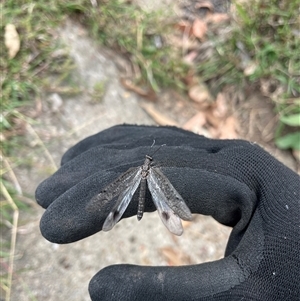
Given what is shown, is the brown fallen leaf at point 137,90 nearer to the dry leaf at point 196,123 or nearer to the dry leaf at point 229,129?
the dry leaf at point 196,123

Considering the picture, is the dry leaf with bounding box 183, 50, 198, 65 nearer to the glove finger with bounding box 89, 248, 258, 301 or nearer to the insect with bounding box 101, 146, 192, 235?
the insect with bounding box 101, 146, 192, 235

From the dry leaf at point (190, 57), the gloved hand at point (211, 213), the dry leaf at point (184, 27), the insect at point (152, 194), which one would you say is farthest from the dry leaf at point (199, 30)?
the insect at point (152, 194)

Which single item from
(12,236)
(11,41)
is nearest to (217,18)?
(11,41)

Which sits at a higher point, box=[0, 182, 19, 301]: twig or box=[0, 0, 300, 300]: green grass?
box=[0, 0, 300, 300]: green grass

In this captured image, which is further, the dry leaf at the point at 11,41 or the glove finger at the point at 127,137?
the dry leaf at the point at 11,41

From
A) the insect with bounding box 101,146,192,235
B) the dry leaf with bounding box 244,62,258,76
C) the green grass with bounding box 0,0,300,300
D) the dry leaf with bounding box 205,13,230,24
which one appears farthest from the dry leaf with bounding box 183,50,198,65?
the insect with bounding box 101,146,192,235

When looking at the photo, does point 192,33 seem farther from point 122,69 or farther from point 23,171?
point 23,171
